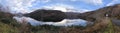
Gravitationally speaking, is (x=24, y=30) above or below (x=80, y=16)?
above

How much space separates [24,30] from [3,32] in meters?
0.86

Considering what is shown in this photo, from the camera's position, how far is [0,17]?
1916 centimetres

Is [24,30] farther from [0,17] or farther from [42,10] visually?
[42,10]

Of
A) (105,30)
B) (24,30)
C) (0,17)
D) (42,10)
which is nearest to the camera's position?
(105,30)

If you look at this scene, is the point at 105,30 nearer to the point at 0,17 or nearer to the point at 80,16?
the point at 0,17

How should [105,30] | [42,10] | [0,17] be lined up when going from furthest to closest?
[42,10] → [0,17] → [105,30]

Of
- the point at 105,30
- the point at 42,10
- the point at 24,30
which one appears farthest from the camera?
the point at 42,10

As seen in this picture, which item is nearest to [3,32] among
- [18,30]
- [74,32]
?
[18,30]

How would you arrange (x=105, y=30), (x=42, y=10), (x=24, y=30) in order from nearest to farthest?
(x=105, y=30), (x=24, y=30), (x=42, y=10)

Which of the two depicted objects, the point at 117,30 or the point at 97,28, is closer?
the point at 117,30

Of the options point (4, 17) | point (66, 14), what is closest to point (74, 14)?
point (66, 14)

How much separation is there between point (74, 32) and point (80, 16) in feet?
32.8

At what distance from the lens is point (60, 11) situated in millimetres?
23750

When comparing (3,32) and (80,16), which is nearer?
(3,32)
